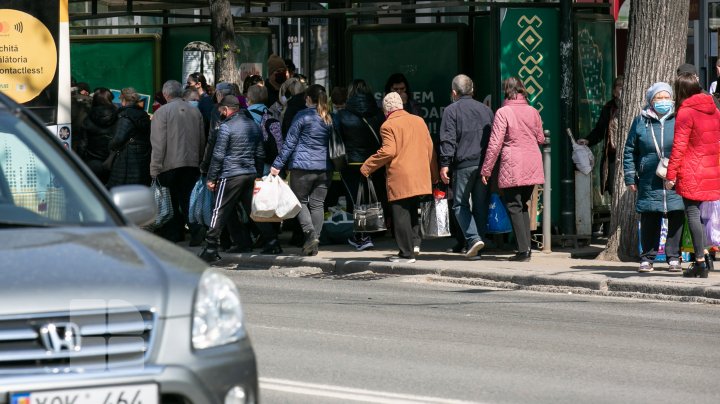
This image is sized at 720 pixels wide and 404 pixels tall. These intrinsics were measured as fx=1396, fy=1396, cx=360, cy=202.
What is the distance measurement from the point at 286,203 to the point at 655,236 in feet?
12.6

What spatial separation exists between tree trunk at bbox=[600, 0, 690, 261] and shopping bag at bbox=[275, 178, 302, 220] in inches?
130

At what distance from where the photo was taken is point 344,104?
15781 mm

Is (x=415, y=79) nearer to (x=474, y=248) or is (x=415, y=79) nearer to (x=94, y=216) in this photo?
(x=474, y=248)

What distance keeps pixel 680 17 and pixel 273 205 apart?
4543mm

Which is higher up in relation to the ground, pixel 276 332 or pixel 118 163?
pixel 118 163

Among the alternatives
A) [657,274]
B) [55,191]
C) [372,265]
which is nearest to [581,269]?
[657,274]

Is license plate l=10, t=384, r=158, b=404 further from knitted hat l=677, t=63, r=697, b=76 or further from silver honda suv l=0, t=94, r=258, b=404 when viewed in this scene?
knitted hat l=677, t=63, r=697, b=76

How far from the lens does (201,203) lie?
15617 millimetres

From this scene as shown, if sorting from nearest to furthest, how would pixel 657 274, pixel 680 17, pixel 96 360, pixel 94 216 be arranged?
pixel 96 360 < pixel 94 216 < pixel 657 274 < pixel 680 17

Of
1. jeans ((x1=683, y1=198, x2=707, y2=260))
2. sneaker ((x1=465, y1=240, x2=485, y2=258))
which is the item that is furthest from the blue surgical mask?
sneaker ((x1=465, y1=240, x2=485, y2=258))

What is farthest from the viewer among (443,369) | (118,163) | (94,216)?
(118,163)

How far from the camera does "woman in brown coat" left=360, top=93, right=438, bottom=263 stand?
14180 mm

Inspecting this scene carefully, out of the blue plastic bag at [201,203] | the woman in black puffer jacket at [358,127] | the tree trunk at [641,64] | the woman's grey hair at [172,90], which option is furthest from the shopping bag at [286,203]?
the tree trunk at [641,64]

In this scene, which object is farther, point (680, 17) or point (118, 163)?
point (118, 163)
